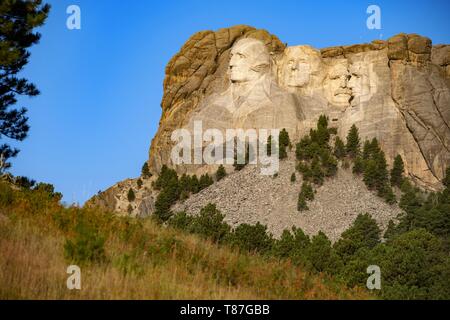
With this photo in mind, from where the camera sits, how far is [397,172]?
72250mm

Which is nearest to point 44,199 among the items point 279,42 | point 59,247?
point 59,247

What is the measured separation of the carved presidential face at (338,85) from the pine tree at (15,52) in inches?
2466

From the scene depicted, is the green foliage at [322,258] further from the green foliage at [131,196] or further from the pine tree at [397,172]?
the green foliage at [131,196]

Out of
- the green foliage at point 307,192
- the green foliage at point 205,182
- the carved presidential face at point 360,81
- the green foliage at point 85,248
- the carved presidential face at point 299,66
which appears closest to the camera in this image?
the green foliage at point 85,248

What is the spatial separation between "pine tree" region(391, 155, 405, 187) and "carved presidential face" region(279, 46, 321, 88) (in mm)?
18927

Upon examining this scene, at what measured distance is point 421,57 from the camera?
83.0 meters

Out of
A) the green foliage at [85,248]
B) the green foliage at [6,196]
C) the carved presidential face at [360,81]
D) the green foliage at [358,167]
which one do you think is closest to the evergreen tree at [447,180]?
the green foliage at [358,167]

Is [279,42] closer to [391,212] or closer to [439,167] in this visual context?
[439,167]

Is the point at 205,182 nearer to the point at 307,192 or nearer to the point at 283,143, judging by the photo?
the point at 283,143

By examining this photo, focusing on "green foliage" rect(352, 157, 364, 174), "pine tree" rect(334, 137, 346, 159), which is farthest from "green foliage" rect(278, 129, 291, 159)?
"green foliage" rect(352, 157, 364, 174)

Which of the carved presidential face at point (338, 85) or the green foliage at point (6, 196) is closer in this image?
the green foliage at point (6, 196)

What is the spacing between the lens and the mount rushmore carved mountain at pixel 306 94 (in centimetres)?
7775

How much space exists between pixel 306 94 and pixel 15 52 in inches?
2557

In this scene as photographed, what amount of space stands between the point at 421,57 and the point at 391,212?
24.0 metres
